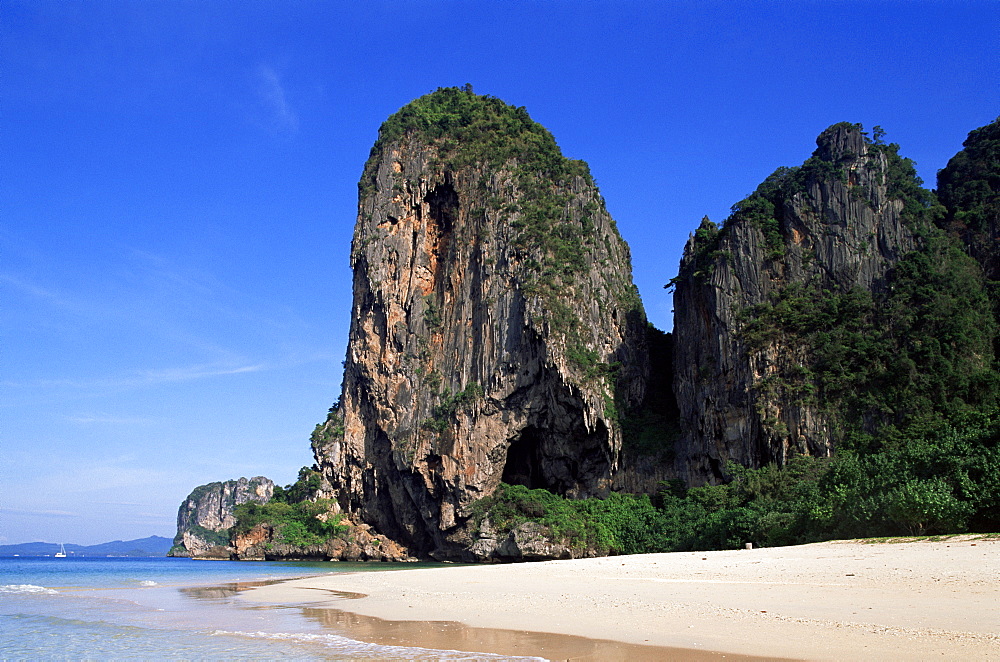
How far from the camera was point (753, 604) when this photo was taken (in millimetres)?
12219

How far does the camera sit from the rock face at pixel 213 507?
462 feet

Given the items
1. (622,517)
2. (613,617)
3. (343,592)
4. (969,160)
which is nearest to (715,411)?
(622,517)

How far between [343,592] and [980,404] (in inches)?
1363

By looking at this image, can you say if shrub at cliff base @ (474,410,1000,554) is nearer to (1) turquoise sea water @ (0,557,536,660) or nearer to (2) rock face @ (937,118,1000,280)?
(2) rock face @ (937,118,1000,280)

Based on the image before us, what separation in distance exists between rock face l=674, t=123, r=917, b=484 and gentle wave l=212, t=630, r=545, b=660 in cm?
3587

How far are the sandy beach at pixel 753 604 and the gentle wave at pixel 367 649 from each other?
0.60m

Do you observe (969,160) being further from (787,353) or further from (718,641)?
(718,641)

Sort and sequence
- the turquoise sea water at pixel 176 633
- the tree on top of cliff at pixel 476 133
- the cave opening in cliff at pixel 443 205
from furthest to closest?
the cave opening in cliff at pixel 443 205, the tree on top of cliff at pixel 476 133, the turquoise sea water at pixel 176 633

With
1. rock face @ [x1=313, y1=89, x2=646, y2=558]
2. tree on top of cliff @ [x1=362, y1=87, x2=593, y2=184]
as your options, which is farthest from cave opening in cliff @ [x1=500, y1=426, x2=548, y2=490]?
tree on top of cliff @ [x1=362, y1=87, x2=593, y2=184]

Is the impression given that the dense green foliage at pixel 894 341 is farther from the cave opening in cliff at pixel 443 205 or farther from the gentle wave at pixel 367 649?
the gentle wave at pixel 367 649

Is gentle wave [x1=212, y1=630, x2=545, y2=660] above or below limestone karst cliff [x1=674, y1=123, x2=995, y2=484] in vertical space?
below

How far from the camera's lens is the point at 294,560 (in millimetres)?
62344

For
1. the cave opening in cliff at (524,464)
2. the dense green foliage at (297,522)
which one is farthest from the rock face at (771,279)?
the dense green foliage at (297,522)

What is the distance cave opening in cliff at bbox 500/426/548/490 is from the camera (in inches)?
2323
